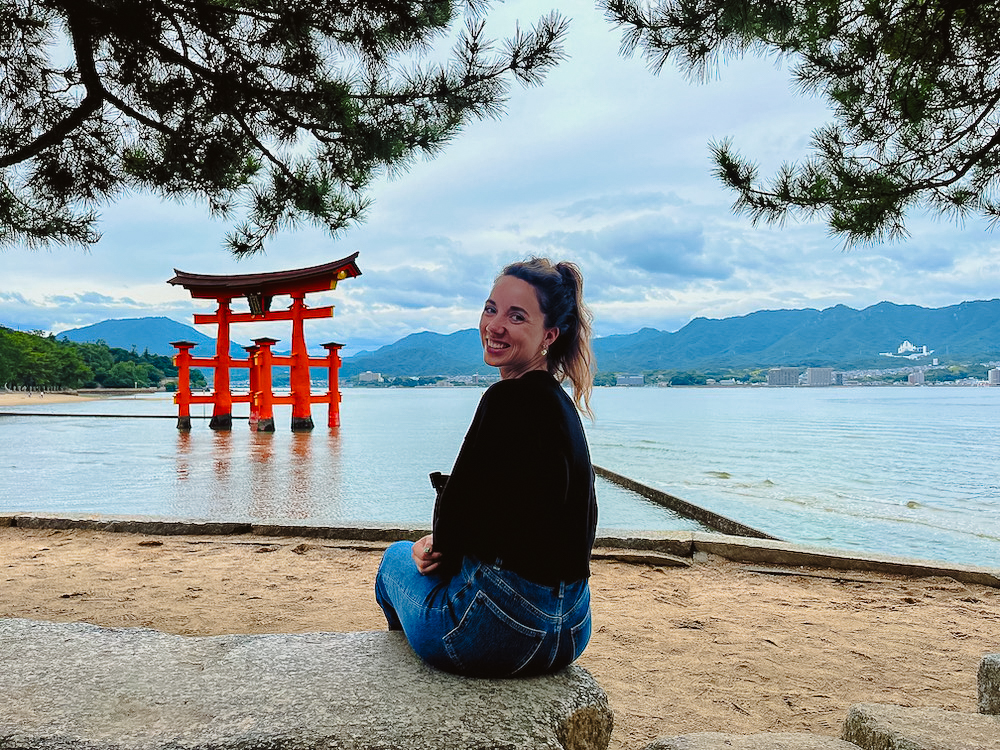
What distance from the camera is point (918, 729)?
172 centimetres

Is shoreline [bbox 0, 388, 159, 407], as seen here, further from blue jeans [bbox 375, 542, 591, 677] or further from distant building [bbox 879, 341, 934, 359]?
distant building [bbox 879, 341, 934, 359]

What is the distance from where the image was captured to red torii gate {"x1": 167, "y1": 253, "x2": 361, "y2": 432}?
1873 centimetres

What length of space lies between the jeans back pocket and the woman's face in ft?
1.98

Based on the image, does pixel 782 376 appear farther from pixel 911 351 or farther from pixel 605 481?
pixel 605 481

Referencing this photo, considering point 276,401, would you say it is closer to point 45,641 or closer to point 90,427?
point 90,427

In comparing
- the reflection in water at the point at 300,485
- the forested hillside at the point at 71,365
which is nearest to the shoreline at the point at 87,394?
the forested hillside at the point at 71,365

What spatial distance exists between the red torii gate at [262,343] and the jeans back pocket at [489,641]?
17.1 meters

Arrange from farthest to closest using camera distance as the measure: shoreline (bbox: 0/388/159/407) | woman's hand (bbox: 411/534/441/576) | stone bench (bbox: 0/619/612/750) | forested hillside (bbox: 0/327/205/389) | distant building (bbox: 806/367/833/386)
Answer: distant building (bbox: 806/367/833/386) < shoreline (bbox: 0/388/159/407) < forested hillside (bbox: 0/327/205/389) < woman's hand (bbox: 411/534/441/576) < stone bench (bbox: 0/619/612/750)

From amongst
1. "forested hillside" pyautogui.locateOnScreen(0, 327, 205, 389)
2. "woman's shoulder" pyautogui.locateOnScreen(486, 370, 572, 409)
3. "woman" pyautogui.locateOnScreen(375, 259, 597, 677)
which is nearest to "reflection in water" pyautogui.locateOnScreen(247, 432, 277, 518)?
"woman" pyautogui.locateOnScreen(375, 259, 597, 677)

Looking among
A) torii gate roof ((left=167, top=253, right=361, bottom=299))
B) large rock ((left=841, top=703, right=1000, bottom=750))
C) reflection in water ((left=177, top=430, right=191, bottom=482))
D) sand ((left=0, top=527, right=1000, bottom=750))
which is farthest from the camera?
torii gate roof ((left=167, top=253, right=361, bottom=299))

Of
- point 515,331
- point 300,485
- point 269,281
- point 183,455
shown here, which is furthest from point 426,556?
point 269,281

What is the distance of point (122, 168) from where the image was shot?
201 inches

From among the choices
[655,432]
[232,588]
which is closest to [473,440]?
[232,588]

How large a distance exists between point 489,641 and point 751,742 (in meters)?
0.71
